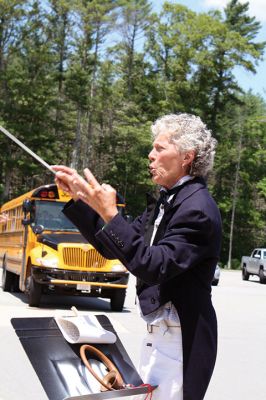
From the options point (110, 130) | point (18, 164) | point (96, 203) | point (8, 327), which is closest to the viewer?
point (96, 203)

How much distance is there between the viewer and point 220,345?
10.7 meters

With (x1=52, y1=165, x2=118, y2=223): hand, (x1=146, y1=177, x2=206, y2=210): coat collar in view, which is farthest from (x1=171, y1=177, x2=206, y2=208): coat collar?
(x1=52, y1=165, x2=118, y2=223): hand

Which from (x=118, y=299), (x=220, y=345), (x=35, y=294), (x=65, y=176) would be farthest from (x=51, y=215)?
(x=65, y=176)

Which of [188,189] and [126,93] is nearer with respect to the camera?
[188,189]

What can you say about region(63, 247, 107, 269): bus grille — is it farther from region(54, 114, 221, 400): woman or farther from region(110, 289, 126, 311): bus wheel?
region(54, 114, 221, 400): woman

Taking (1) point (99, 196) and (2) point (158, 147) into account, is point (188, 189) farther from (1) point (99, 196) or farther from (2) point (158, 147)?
(1) point (99, 196)

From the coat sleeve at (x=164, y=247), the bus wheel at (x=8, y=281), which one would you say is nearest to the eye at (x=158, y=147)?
the coat sleeve at (x=164, y=247)

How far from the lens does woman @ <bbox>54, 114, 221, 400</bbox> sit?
8.36 ft

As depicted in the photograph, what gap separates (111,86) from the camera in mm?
65062

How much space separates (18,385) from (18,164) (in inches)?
1774

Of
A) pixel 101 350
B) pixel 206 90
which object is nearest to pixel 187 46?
pixel 206 90

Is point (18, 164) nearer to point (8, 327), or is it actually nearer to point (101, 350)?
point (8, 327)

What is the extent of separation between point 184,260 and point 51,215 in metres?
13.0

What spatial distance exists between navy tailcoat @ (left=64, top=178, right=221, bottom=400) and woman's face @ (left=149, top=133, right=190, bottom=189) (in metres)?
0.09
